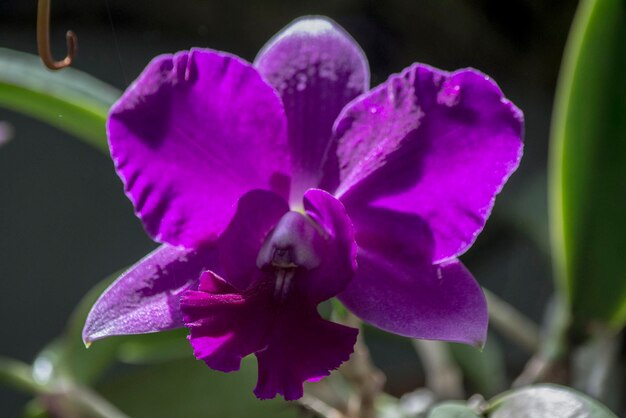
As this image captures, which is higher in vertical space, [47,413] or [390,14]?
[390,14]

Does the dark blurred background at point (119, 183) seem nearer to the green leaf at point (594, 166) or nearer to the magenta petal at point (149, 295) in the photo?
the green leaf at point (594, 166)

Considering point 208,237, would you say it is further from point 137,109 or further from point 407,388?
point 407,388

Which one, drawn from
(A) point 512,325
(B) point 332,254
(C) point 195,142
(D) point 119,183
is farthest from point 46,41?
(D) point 119,183

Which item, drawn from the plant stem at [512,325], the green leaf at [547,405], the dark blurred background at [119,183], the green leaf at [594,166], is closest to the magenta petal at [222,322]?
the green leaf at [547,405]

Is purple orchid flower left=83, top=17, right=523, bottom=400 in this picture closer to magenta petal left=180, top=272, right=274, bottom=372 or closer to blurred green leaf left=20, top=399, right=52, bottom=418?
magenta petal left=180, top=272, right=274, bottom=372

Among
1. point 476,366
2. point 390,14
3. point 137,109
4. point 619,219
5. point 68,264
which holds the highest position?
point 137,109

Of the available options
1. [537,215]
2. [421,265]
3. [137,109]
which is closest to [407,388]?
[537,215]
